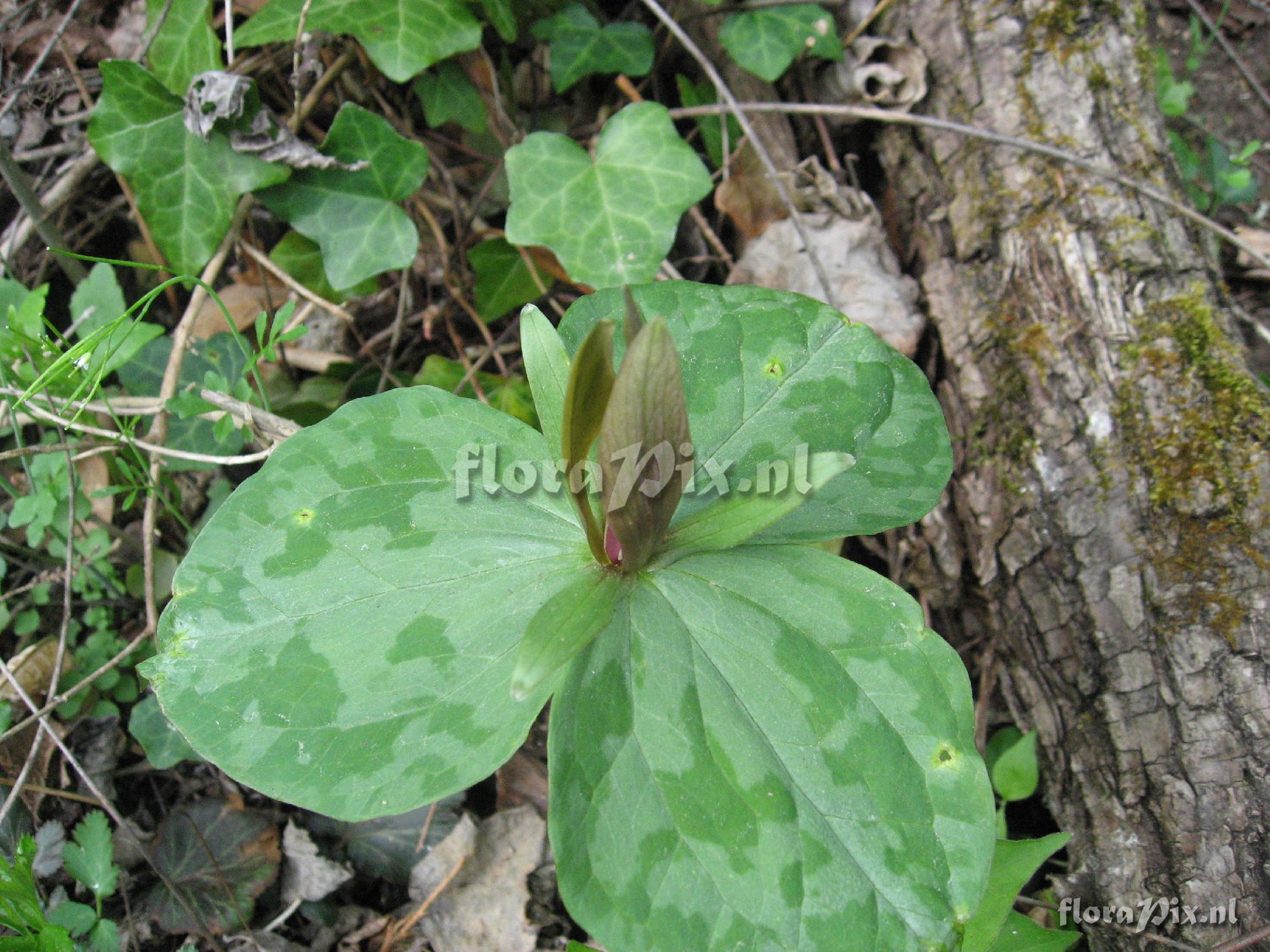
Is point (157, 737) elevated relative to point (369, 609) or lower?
lower

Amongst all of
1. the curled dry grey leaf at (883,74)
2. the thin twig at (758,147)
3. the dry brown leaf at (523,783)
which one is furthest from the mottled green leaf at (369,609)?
the curled dry grey leaf at (883,74)

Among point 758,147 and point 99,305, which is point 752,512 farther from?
point 99,305

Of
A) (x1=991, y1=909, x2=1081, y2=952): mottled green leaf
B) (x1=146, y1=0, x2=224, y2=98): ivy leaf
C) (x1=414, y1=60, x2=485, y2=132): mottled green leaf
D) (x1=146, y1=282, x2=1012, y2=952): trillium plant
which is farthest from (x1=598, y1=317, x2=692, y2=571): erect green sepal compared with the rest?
(x1=146, y1=0, x2=224, y2=98): ivy leaf

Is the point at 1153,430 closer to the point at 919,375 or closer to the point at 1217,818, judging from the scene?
the point at 919,375

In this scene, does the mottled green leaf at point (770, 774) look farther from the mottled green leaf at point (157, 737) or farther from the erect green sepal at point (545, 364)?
the mottled green leaf at point (157, 737)

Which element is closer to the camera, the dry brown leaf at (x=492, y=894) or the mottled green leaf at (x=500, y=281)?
the dry brown leaf at (x=492, y=894)

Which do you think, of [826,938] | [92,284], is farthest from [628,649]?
[92,284]

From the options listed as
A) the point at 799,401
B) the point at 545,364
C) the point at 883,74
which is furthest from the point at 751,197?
the point at 545,364
